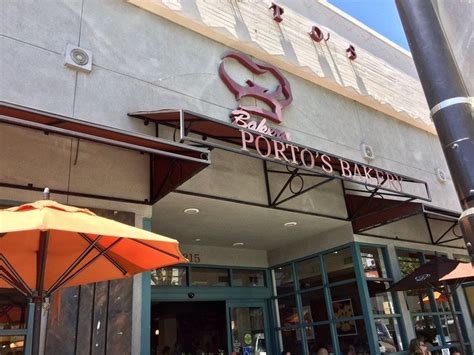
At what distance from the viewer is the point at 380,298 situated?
8.84 metres

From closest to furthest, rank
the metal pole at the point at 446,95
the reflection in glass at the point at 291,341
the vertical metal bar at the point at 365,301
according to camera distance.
Answer: the metal pole at the point at 446,95 < the vertical metal bar at the point at 365,301 < the reflection in glass at the point at 291,341

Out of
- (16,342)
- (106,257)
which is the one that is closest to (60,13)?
(106,257)

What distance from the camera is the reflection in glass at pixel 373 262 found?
886cm

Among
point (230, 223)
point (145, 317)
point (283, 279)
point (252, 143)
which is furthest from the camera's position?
point (283, 279)

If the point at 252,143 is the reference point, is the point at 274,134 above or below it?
above

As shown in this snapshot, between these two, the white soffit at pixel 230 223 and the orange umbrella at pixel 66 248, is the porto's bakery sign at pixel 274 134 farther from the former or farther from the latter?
the orange umbrella at pixel 66 248

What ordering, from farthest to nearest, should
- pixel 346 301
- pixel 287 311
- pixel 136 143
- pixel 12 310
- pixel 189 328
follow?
pixel 189 328 < pixel 287 311 < pixel 346 301 < pixel 136 143 < pixel 12 310

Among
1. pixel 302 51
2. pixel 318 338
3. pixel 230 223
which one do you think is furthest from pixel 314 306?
pixel 302 51

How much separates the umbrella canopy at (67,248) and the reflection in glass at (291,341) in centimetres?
655

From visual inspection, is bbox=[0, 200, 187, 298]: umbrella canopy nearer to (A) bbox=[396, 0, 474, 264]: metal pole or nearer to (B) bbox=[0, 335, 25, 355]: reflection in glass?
(B) bbox=[0, 335, 25, 355]: reflection in glass

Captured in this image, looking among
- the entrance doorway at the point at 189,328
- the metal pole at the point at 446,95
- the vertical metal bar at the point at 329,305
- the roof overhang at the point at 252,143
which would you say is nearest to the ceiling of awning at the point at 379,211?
Result: the roof overhang at the point at 252,143

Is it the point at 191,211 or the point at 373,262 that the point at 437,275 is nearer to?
the point at 373,262

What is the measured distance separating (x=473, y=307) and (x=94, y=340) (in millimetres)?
9555

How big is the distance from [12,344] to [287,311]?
21.2 feet
